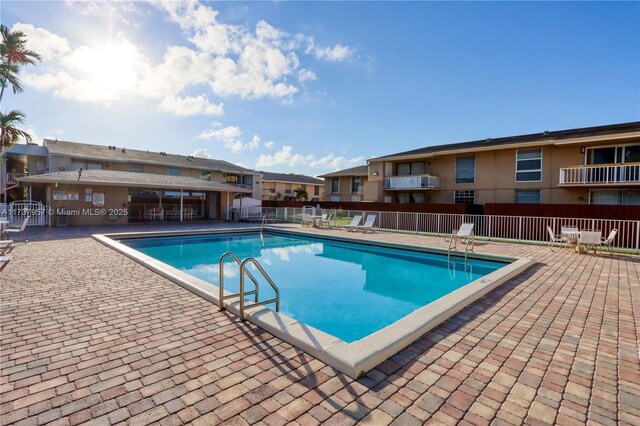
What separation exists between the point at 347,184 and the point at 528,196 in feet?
58.4

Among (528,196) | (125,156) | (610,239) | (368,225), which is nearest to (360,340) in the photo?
(610,239)

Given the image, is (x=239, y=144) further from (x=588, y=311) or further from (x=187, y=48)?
(x=588, y=311)

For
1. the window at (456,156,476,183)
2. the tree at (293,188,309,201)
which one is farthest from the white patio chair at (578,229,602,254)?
the tree at (293,188,309,201)

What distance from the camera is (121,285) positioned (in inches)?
222

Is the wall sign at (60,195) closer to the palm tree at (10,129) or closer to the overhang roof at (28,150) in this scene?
the palm tree at (10,129)

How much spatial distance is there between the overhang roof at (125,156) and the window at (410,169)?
17124 millimetres

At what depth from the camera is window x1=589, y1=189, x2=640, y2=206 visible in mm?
16734

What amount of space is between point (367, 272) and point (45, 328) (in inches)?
308

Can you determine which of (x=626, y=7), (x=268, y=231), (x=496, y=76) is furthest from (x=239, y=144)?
(x=626, y=7)

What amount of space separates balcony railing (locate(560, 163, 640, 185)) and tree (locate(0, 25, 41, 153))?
32.4 m

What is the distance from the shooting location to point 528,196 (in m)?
19.6

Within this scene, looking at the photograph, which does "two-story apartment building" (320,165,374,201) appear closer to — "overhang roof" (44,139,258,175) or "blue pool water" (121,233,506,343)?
"overhang roof" (44,139,258,175)

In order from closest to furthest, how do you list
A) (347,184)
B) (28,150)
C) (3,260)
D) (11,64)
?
(3,260) < (11,64) < (28,150) < (347,184)

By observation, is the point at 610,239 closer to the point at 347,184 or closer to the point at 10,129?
the point at 347,184
